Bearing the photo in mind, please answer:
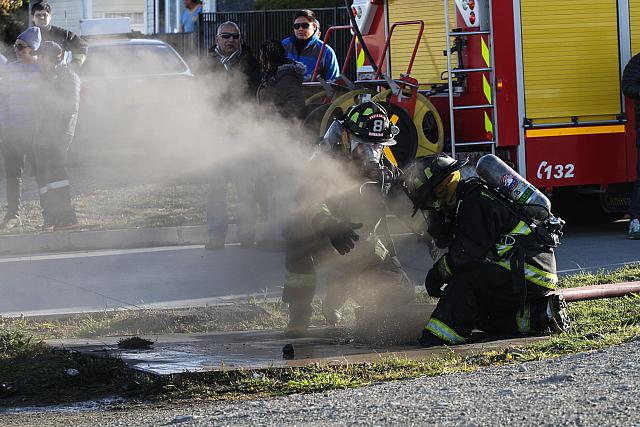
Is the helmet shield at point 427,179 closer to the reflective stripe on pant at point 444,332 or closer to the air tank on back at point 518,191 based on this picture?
the air tank on back at point 518,191

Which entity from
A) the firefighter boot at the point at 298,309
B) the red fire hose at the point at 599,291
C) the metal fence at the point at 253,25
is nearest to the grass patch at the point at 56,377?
the firefighter boot at the point at 298,309

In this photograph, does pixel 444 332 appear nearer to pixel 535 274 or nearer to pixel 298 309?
pixel 535 274

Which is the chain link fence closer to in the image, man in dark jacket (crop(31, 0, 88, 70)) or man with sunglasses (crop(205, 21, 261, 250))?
man in dark jacket (crop(31, 0, 88, 70))

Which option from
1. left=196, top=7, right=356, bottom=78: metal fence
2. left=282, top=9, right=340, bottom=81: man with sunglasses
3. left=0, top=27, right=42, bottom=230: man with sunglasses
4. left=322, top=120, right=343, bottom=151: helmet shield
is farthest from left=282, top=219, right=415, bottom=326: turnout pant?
left=196, top=7, right=356, bottom=78: metal fence

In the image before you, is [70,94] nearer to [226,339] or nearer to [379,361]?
[226,339]

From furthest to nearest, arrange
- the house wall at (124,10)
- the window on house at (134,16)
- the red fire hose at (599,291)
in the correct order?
the window on house at (134,16) < the house wall at (124,10) < the red fire hose at (599,291)

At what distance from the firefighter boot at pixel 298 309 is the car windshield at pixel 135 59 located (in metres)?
9.40

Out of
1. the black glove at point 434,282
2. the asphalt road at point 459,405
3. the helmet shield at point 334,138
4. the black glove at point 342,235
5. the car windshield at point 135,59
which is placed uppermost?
the car windshield at point 135,59

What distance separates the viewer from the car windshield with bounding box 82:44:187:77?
16.2 m

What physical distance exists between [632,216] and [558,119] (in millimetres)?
1109

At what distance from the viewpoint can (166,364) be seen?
5879 mm

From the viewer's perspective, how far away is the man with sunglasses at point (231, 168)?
10.5 metres

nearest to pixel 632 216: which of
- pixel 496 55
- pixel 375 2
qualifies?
pixel 496 55

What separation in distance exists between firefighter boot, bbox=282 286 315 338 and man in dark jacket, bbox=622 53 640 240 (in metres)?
4.62
